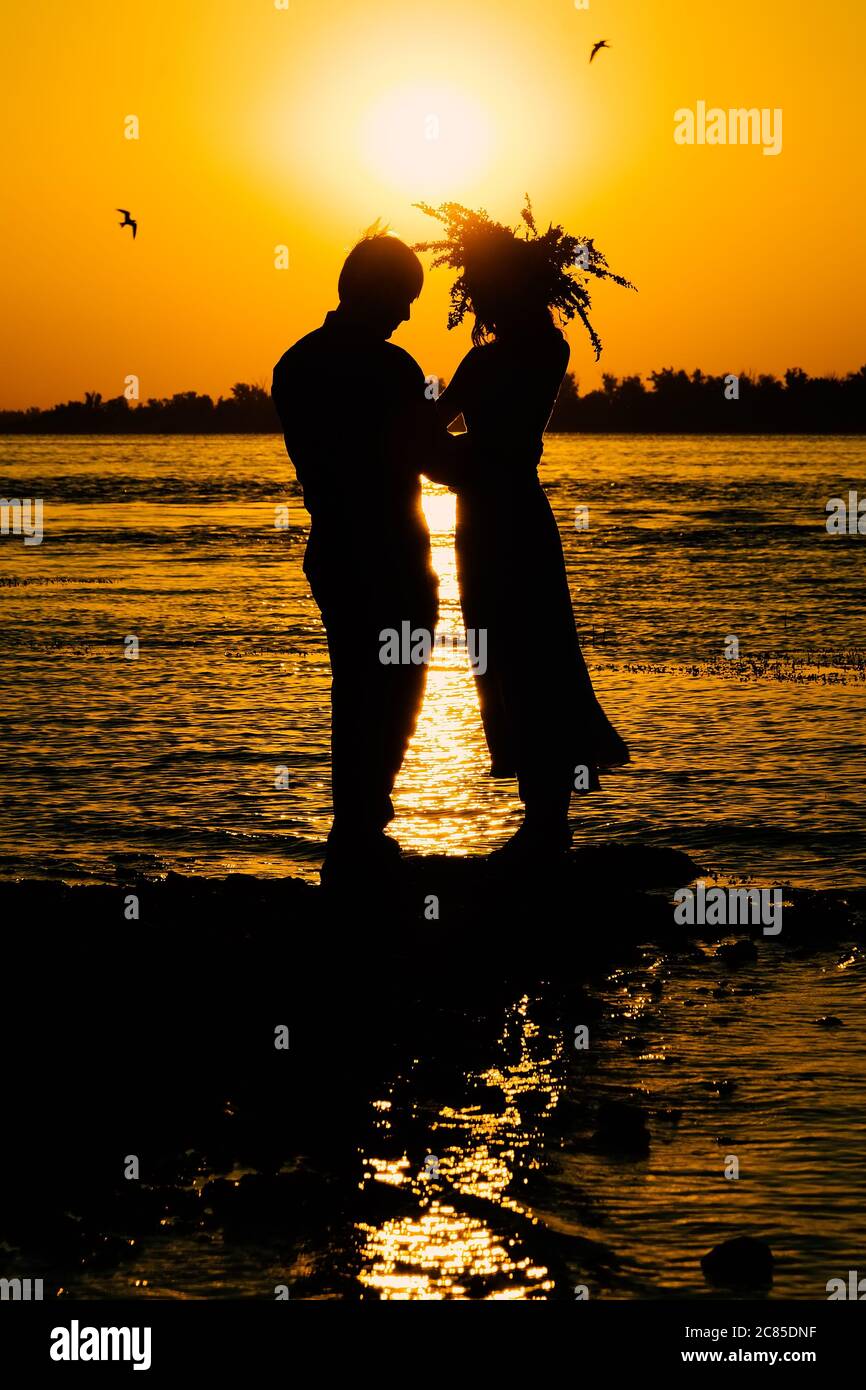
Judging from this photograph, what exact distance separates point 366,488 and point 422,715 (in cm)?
836

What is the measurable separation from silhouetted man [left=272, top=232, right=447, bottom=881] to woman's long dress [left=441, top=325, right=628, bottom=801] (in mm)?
454

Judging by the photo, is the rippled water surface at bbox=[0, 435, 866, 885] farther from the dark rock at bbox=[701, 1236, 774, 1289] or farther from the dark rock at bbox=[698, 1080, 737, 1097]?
the dark rock at bbox=[701, 1236, 774, 1289]

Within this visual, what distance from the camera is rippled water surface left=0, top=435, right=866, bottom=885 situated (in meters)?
11.1

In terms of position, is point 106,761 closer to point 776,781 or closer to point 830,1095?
point 776,781

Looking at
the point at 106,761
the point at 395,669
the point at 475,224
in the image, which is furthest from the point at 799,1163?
the point at 106,761

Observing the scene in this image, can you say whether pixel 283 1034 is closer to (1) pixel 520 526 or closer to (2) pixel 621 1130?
(2) pixel 621 1130

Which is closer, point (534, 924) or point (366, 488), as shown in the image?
point (366, 488)

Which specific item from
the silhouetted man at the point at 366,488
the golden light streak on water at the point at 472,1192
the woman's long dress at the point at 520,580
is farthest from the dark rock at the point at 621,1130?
the woman's long dress at the point at 520,580

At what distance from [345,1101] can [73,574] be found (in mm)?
30555

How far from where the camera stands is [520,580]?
26.7ft

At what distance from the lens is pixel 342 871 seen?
313 inches
